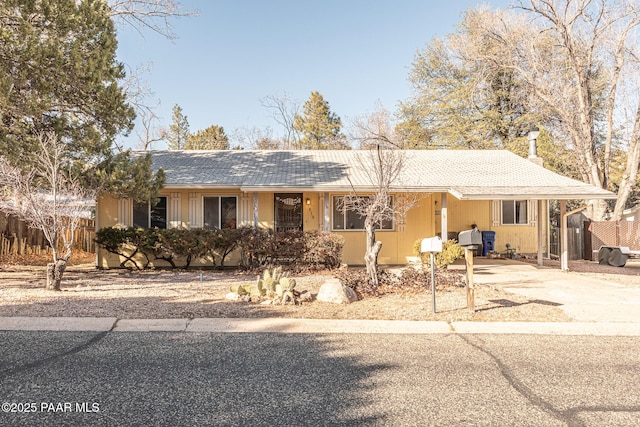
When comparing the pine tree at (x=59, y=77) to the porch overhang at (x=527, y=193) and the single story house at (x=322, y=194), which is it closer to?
the single story house at (x=322, y=194)

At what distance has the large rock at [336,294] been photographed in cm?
763

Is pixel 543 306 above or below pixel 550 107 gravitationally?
below

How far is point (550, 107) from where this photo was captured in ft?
68.3

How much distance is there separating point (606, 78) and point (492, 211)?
1115 centimetres

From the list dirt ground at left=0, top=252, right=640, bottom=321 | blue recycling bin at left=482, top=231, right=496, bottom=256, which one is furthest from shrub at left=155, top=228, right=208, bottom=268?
blue recycling bin at left=482, top=231, right=496, bottom=256

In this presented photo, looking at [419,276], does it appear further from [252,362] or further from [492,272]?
[252,362]

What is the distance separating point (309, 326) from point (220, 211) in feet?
27.0

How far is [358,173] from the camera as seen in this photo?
14.1 meters

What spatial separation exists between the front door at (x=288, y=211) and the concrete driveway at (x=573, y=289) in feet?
18.8

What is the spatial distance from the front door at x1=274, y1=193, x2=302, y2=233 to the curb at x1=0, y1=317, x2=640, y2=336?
23.9 feet

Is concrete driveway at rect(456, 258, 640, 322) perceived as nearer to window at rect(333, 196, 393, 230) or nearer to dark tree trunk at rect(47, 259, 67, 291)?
window at rect(333, 196, 393, 230)

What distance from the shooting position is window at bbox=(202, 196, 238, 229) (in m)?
13.6

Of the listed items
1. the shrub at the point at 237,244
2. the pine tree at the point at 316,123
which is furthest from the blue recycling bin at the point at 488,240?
the pine tree at the point at 316,123

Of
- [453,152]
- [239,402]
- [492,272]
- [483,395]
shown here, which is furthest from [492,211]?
[239,402]
